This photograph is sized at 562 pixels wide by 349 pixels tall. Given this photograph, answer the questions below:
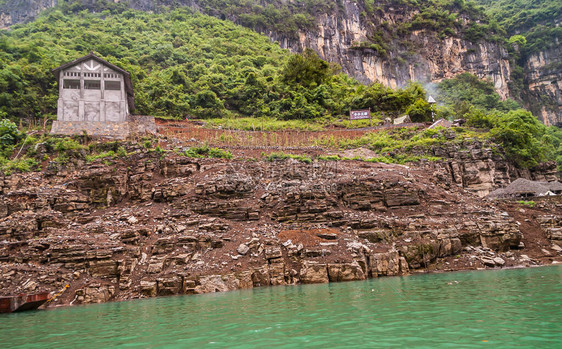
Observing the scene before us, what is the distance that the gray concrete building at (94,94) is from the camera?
3606cm

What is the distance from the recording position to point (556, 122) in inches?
3511

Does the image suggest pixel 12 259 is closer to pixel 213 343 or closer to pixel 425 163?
pixel 213 343

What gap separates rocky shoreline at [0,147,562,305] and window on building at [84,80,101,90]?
12.2 metres

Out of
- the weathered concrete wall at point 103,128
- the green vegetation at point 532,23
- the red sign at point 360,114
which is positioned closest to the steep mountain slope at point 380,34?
the green vegetation at point 532,23

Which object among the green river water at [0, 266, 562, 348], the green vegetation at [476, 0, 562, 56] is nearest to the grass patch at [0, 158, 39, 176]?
the green river water at [0, 266, 562, 348]

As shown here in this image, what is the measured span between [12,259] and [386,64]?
312 ft

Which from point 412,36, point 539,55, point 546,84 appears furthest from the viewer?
point 412,36

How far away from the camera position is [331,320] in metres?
9.31

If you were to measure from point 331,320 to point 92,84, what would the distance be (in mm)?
36945

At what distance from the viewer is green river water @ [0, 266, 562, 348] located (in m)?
7.27

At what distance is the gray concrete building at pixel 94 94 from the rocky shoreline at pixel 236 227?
940cm

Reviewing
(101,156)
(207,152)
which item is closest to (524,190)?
(207,152)

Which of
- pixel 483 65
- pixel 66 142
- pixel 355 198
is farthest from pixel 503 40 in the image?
pixel 66 142

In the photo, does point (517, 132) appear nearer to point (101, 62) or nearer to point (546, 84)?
point (101, 62)
